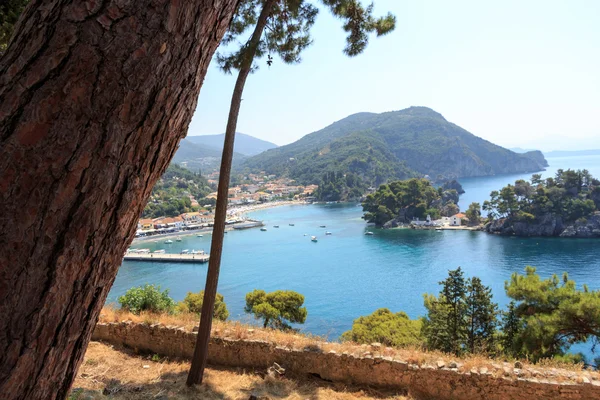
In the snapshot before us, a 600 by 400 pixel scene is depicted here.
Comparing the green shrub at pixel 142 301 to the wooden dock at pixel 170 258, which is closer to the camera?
the green shrub at pixel 142 301

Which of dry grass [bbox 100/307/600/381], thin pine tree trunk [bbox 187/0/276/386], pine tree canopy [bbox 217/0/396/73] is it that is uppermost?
pine tree canopy [bbox 217/0/396/73]

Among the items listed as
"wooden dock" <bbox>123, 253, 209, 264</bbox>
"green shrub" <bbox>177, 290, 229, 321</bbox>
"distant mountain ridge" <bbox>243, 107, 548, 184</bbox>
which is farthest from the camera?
"distant mountain ridge" <bbox>243, 107, 548, 184</bbox>

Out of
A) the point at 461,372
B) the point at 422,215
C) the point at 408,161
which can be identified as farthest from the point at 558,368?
the point at 408,161

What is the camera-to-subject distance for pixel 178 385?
416cm

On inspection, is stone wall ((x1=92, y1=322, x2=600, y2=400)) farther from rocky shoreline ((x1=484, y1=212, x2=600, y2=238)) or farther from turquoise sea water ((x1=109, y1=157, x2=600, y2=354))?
rocky shoreline ((x1=484, y1=212, x2=600, y2=238))

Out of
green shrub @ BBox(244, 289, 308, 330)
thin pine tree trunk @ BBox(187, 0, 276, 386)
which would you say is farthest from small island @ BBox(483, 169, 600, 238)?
thin pine tree trunk @ BBox(187, 0, 276, 386)

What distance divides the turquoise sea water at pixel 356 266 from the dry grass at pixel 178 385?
1521cm

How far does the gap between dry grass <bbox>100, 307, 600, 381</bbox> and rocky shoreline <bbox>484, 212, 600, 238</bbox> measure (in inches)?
1607

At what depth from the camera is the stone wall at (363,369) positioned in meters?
3.88

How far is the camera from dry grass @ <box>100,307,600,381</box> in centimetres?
419

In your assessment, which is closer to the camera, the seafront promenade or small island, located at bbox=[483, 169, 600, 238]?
small island, located at bbox=[483, 169, 600, 238]

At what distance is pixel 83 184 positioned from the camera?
0.63 metres

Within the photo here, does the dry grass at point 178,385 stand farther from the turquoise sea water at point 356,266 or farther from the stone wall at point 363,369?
the turquoise sea water at point 356,266

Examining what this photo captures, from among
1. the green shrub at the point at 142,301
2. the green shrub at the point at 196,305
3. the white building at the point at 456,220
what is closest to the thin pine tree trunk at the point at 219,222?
the green shrub at the point at 142,301
